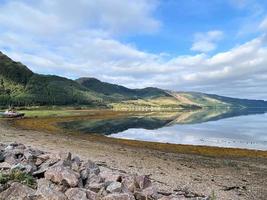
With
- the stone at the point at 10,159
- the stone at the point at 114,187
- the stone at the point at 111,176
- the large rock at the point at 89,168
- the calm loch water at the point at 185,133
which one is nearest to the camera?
the stone at the point at 114,187

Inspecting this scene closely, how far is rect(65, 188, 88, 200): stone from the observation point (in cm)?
1184

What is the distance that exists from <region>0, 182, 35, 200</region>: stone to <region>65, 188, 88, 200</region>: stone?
1203 mm

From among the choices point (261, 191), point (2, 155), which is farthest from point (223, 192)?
point (2, 155)

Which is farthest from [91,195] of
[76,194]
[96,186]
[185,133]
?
[185,133]

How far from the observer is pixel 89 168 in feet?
53.5

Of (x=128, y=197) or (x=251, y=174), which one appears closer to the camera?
(x=128, y=197)

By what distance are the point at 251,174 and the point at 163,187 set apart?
9273mm

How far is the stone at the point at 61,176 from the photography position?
44.2 feet

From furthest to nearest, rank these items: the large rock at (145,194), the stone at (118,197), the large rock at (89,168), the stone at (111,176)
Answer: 1. the large rock at (89,168)
2. the stone at (111,176)
3. the large rock at (145,194)
4. the stone at (118,197)

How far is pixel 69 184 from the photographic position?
1338 centimetres

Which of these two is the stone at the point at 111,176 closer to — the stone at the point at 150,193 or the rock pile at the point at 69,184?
the rock pile at the point at 69,184

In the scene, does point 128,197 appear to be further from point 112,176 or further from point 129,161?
point 129,161

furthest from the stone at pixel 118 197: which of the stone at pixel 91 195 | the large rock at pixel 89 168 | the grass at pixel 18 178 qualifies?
the large rock at pixel 89 168

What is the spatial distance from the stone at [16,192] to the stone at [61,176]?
175 centimetres
